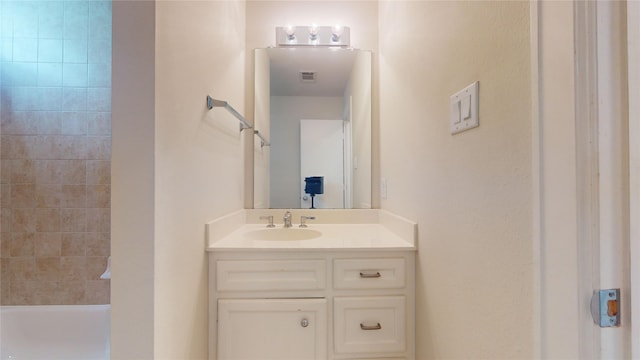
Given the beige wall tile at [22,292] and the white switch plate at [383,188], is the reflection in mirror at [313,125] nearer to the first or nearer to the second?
the white switch plate at [383,188]

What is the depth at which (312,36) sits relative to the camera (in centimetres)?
177

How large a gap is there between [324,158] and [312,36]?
84cm

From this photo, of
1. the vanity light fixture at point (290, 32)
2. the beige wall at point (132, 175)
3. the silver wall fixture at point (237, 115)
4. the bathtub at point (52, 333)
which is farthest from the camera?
the vanity light fixture at point (290, 32)

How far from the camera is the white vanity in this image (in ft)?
3.81

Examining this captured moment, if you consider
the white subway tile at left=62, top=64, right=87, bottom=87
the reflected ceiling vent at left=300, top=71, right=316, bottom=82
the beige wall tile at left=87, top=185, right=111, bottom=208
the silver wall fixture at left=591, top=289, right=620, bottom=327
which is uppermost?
the reflected ceiling vent at left=300, top=71, right=316, bottom=82

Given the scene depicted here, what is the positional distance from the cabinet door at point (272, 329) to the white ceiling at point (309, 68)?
1.31 metres

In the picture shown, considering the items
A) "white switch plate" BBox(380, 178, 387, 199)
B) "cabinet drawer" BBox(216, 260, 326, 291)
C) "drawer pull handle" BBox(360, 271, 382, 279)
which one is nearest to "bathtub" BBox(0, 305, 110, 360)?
"cabinet drawer" BBox(216, 260, 326, 291)

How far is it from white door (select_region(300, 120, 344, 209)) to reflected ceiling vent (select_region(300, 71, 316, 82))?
0.29m

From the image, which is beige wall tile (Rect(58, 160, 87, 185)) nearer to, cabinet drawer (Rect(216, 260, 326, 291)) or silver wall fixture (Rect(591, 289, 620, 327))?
cabinet drawer (Rect(216, 260, 326, 291))

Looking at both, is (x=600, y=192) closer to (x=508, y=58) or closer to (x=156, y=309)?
(x=508, y=58)

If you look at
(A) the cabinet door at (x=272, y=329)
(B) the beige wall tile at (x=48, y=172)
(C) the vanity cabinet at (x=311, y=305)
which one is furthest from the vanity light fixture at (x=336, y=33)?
(B) the beige wall tile at (x=48, y=172)

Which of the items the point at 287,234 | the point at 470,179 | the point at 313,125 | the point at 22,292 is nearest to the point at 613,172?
the point at 470,179

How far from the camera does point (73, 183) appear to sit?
1.53m

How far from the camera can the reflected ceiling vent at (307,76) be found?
70.4 inches
